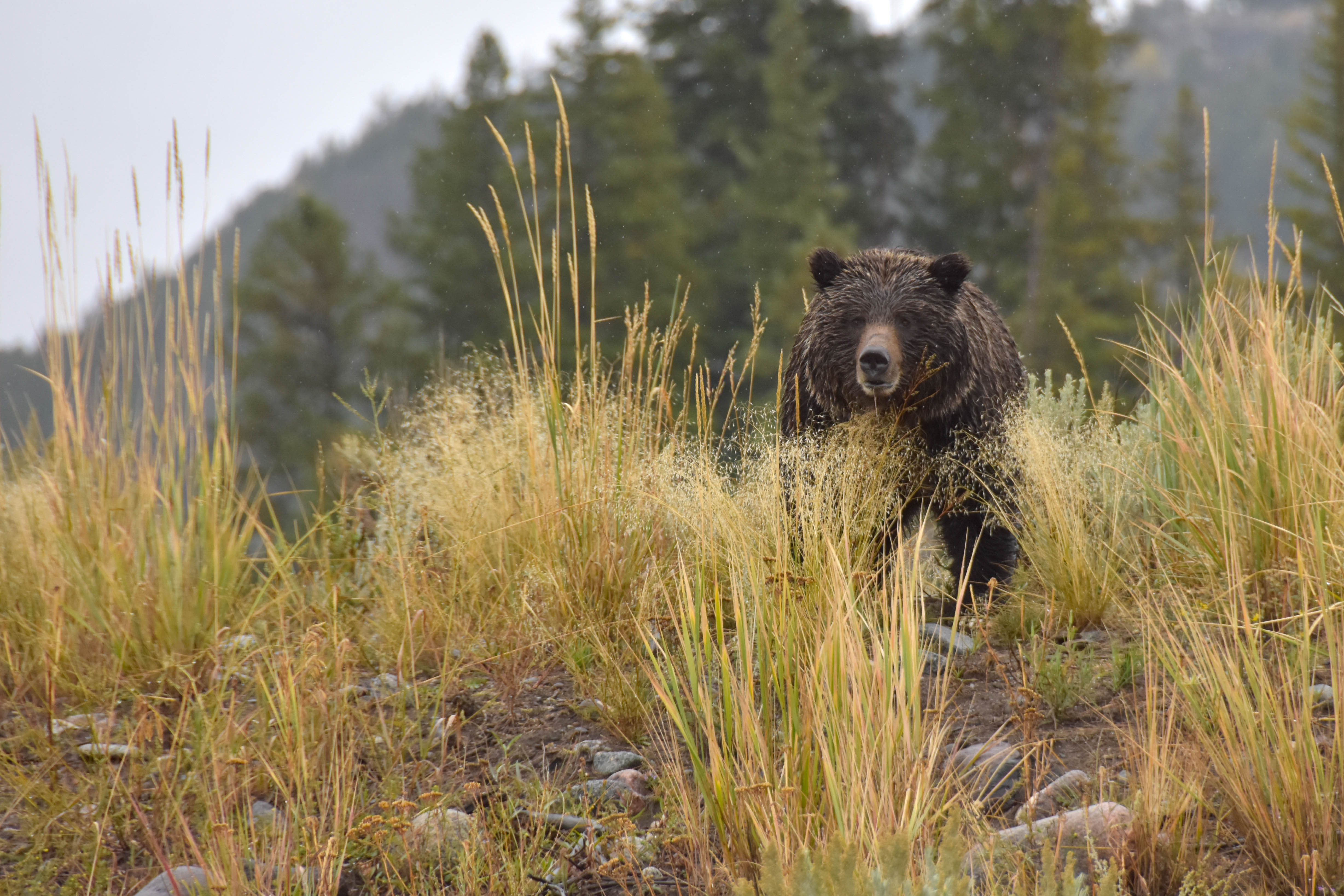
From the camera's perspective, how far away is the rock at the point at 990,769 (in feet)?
8.48

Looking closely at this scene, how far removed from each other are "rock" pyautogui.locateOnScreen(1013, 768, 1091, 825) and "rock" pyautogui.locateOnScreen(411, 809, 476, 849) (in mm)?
1360

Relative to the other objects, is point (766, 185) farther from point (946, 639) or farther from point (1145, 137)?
point (1145, 137)

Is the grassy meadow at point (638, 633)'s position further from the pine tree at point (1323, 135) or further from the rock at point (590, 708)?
the pine tree at point (1323, 135)

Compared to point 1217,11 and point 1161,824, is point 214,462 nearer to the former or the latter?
point 1161,824

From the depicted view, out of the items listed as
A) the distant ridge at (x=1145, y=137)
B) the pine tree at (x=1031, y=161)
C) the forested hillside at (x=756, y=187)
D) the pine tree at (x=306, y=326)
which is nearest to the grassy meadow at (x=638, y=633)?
the forested hillside at (x=756, y=187)

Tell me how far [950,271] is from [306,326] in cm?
2677

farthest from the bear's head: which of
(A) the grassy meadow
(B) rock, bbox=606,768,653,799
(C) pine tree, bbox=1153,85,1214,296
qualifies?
(C) pine tree, bbox=1153,85,1214,296

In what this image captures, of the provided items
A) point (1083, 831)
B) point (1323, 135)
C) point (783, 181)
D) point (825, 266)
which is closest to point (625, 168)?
point (783, 181)

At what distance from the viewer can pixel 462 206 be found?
84.9 ft

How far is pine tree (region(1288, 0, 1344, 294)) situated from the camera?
84.3ft

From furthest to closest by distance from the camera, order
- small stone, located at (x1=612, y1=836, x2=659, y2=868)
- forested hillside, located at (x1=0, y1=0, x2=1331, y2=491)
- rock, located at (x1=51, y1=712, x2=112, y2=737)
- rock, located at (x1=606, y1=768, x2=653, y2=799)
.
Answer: forested hillside, located at (x1=0, y1=0, x2=1331, y2=491), rock, located at (x1=51, y1=712, x2=112, y2=737), rock, located at (x1=606, y1=768, x2=653, y2=799), small stone, located at (x1=612, y1=836, x2=659, y2=868)

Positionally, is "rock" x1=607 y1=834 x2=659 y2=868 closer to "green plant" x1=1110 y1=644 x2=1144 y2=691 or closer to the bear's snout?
"green plant" x1=1110 y1=644 x2=1144 y2=691

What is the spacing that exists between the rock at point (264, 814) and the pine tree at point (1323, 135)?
88.6 feet

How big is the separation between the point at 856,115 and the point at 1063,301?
783cm
